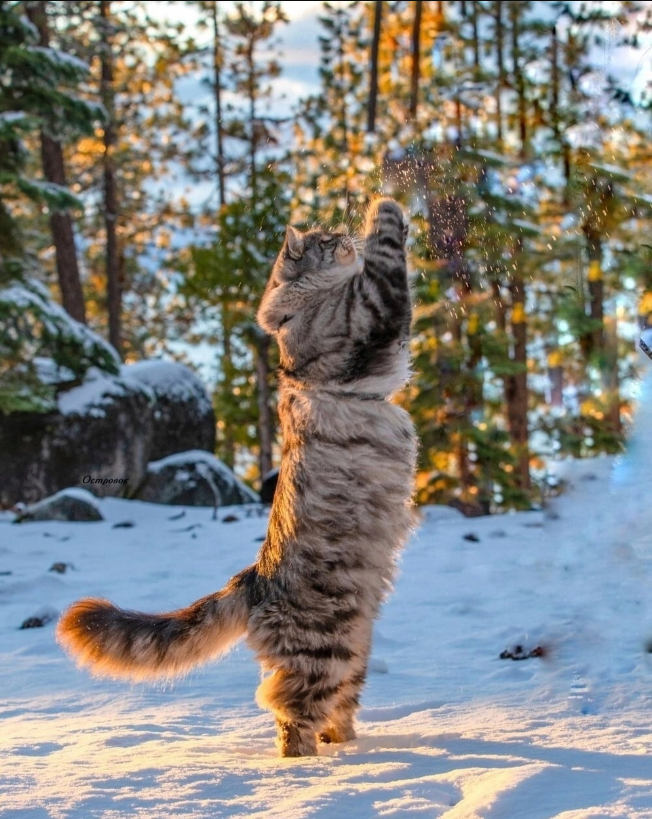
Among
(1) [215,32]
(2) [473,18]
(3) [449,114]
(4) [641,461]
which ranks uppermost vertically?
(1) [215,32]

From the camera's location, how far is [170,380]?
51.7 feet

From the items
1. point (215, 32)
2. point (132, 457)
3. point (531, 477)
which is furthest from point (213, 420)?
point (215, 32)

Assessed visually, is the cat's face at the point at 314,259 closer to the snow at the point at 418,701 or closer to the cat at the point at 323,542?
the cat at the point at 323,542

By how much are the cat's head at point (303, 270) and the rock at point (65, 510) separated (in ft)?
23.9

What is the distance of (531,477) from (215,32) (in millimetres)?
13827

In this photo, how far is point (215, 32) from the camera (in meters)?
22.4

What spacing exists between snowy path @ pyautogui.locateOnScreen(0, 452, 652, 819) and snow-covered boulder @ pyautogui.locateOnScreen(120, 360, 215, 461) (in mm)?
6674

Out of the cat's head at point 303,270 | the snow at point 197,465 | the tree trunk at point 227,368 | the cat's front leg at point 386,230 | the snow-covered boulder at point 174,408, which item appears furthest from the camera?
the tree trunk at point 227,368

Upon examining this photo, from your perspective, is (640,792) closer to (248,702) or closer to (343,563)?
(343,563)

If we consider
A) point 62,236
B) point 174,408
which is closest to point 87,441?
point 174,408

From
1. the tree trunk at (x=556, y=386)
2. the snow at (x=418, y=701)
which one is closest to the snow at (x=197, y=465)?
the snow at (x=418, y=701)

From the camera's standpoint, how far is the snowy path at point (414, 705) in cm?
246

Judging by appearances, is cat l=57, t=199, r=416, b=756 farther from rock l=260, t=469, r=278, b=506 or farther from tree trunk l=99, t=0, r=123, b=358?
tree trunk l=99, t=0, r=123, b=358

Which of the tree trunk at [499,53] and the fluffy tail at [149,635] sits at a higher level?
the tree trunk at [499,53]
